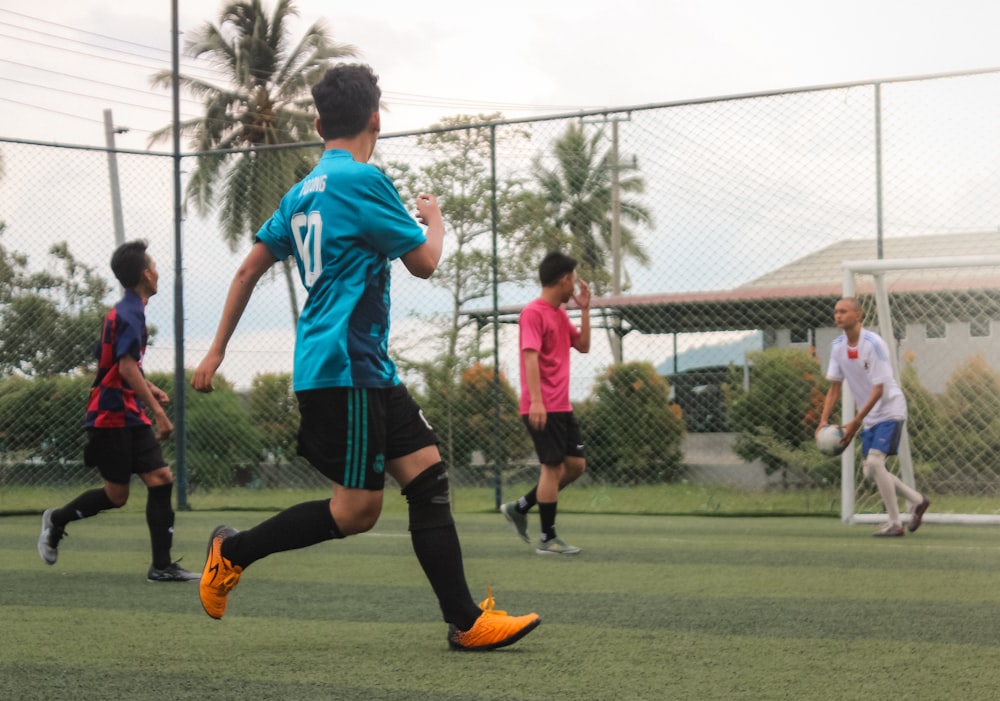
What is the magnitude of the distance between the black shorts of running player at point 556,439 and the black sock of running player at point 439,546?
3.81 metres

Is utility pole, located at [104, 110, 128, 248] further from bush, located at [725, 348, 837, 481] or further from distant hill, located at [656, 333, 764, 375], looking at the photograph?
bush, located at [725, 348, 837, 481]

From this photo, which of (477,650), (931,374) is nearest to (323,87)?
(477,650)

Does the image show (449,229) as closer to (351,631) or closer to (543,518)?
(543,518)

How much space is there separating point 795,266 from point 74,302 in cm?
717

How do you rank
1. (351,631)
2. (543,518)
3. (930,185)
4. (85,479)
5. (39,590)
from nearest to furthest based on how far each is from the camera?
1. (351,631)
2. (39,590)
3. (543,518)
4. (930,185)
5. (85,479)

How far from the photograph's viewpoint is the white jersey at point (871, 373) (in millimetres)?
9492

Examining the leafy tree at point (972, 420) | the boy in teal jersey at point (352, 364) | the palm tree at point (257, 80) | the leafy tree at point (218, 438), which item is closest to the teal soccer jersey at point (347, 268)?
the boy in teal jersey at point (352, 364)

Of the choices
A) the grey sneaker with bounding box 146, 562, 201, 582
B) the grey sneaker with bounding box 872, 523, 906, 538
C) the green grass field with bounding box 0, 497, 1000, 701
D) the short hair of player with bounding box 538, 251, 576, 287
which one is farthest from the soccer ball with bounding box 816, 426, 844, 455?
the grey sneaker with bounding box 146, 562, 201, 582

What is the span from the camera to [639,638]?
4.48 metres

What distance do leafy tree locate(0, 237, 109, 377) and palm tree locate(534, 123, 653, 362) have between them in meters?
4.72

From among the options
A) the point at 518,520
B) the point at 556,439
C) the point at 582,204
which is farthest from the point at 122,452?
the point at 582,204

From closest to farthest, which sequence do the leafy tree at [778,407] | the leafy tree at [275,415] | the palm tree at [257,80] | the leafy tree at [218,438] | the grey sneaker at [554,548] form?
1. the grey sneaker at [554,548]
2. the leafy tree at [778,407]
3. the leafy tree at [218,438]
4. the leafy tree at [275,415]
5. the palm tree at [257,80]

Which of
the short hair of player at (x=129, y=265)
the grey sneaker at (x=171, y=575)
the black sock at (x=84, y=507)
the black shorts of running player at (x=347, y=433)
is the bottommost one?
the grey sneaker at (x=171, y=575)

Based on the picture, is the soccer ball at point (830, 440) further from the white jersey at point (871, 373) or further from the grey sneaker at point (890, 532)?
the grey sneaker at point (890, 532)
